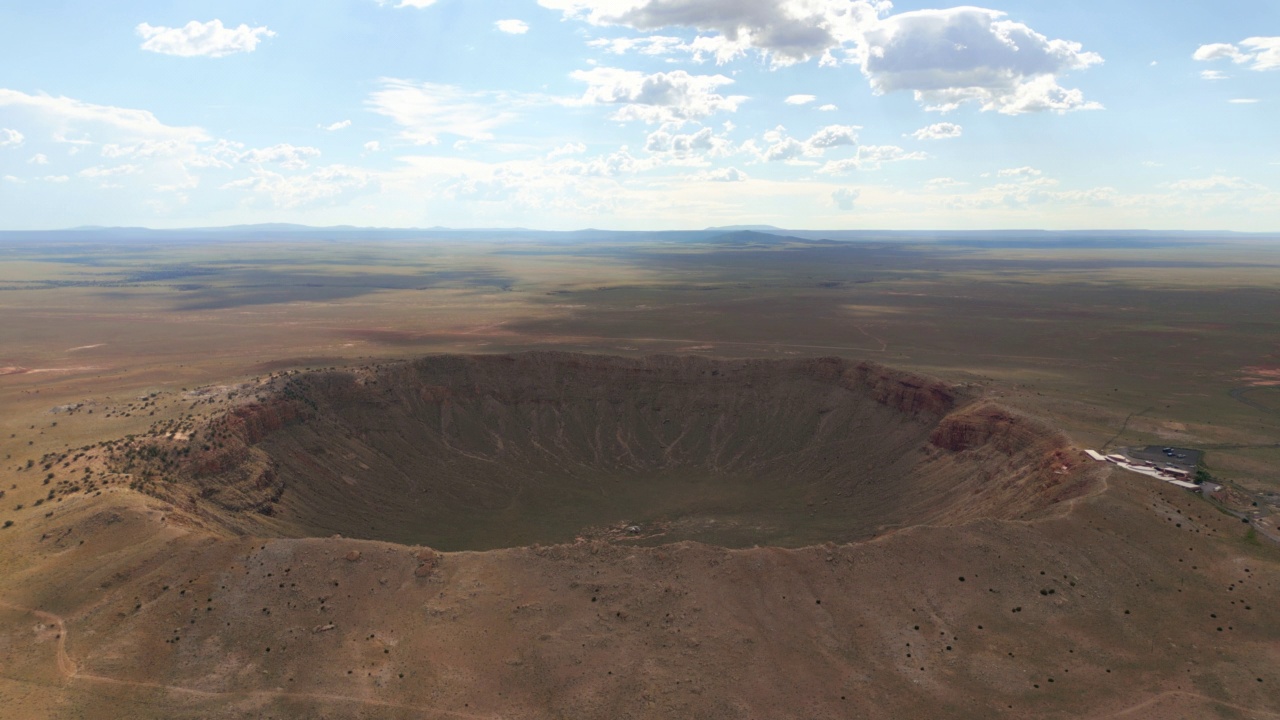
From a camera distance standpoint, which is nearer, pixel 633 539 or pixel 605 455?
pixel 633 539

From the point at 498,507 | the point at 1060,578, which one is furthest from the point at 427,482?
the point at 1060,578

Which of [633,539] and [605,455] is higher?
[605,455]

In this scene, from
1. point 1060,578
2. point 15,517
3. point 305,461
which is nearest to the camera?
point 1060,578

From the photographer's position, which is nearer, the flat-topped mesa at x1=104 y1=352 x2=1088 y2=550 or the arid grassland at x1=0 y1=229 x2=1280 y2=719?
the arid grassland at x1=0 y1=229 x2=1280 y2=719

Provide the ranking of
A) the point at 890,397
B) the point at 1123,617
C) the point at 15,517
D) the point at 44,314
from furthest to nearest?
1. the point at 44,314
2. the point at 890,397
3. the point at 15,517
4. the point at 1123,617

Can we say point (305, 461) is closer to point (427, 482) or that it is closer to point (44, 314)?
point (427, 482)

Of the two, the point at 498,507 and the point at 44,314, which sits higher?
the point at 44,314

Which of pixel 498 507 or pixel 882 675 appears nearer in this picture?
pixel 882 675

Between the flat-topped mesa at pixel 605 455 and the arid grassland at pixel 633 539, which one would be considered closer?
the arid grassland at pixel 633 539
